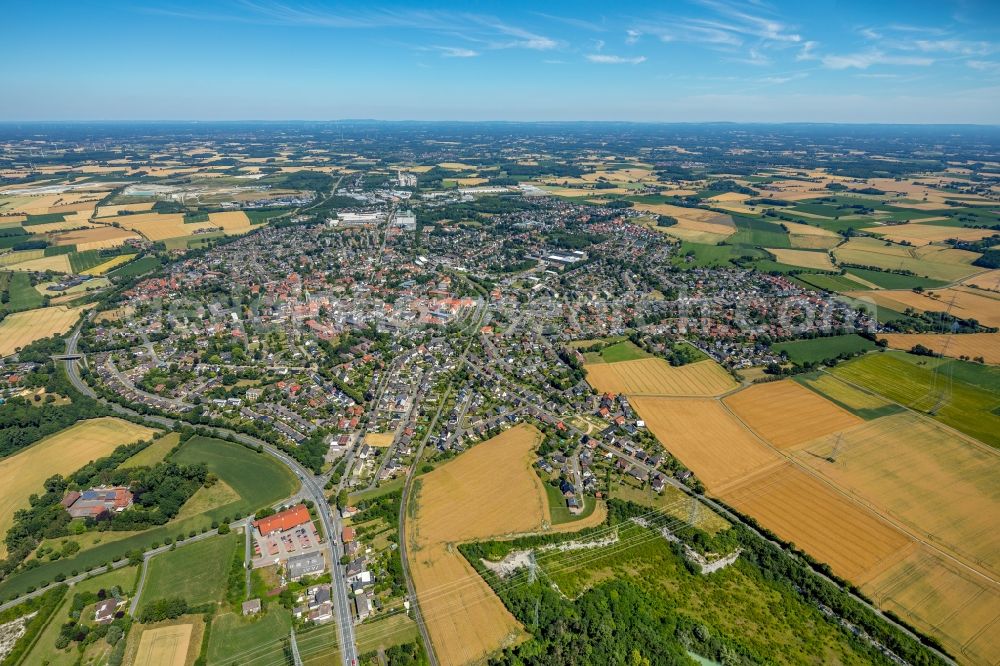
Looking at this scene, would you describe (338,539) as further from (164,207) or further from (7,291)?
(164,207)

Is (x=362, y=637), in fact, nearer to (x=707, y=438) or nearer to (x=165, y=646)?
(x=165, y=646)

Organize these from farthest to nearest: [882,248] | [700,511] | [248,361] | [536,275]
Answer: [882,248], [536,275], [248,361], [700,511]

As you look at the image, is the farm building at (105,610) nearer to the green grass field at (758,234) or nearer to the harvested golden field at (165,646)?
the harvested golden field at (165,646)

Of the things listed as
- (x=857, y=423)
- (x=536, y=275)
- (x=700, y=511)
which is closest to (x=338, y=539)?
(x=700, y=511)

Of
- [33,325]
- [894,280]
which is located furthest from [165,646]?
[894,280]

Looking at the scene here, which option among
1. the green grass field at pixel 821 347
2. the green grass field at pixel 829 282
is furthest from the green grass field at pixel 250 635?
the green grass field at pixel 829 282

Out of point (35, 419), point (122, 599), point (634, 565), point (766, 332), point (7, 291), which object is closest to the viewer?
point (122, 599)
